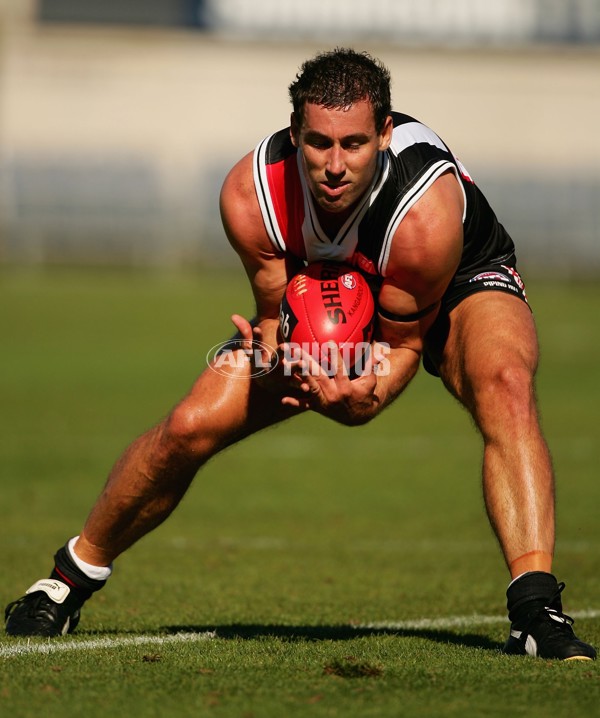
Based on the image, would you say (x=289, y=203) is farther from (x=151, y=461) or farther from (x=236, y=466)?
(x=236, y=466)

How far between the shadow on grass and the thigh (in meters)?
1.01

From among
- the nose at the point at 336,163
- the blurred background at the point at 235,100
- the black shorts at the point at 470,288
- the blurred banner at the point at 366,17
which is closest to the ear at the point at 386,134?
the nose at the point at 336,163

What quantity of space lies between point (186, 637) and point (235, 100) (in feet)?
115

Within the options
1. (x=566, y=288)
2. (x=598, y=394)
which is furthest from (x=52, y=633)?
(x=566, y=288)

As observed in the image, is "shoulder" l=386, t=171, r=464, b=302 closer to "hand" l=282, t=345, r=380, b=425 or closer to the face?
the face

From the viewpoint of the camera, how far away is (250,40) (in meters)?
39.8

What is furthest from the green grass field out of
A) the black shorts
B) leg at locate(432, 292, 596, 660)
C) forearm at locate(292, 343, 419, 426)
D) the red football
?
the black shorts

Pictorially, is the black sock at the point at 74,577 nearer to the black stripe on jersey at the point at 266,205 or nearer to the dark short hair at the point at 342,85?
the black stripe on jersey at the point at 266,205

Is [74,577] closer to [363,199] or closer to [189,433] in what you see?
[189,433]

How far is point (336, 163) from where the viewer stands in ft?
17.2

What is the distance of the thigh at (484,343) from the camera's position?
5.61 meters

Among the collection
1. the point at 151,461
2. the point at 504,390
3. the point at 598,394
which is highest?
the point at 504,390

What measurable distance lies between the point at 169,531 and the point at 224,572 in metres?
1.68

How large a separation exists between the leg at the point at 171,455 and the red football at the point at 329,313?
42 cm
